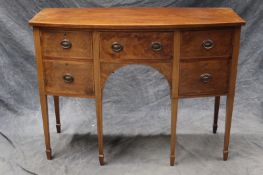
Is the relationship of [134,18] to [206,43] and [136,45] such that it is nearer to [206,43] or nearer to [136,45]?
[136,45]

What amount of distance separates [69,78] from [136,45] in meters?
0.45

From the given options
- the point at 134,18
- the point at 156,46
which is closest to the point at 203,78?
the point at 156,46

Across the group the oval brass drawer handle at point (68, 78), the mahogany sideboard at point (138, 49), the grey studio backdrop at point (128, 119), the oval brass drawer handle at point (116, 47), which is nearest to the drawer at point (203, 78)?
the mahogany sideboard at point (138, 49)

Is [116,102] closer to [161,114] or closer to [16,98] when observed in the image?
[161,114]

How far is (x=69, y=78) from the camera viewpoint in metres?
2.65

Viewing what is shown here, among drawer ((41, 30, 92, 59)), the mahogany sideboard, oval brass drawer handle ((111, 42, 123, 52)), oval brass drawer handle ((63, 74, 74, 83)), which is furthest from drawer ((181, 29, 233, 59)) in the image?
oval brass drawer handle ((63, 74, 74, 83))

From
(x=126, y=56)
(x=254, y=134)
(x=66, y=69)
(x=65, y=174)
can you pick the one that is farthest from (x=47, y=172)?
(x=254, y=134)

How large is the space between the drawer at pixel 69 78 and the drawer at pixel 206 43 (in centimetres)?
57

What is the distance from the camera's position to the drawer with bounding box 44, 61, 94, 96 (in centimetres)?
262

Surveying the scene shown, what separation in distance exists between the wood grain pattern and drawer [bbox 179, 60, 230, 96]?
248 mm

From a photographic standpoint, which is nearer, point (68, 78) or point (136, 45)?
point (136, 45)

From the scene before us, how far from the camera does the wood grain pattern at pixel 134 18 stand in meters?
2.47

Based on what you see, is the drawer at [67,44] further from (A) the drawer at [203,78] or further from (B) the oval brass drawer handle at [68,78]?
(A) the drawer at [203,78]

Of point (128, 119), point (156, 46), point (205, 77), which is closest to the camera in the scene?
point (156, 46)
